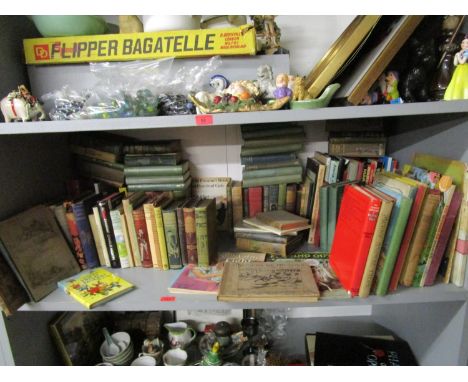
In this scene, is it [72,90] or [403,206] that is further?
[72,90]

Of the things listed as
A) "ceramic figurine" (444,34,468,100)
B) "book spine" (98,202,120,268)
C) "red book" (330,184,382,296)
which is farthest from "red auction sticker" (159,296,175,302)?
"ceramic figurine" (444,34,468,100)

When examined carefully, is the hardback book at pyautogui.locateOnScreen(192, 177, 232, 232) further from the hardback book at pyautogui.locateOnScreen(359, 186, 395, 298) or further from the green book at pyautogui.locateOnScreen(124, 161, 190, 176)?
the hardback book at pyautogui.locateOnScreen(359, 186, 395, 298)

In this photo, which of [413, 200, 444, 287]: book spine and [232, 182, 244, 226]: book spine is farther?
[232, 182, 244, 226]: book spine

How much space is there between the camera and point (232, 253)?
863 mm

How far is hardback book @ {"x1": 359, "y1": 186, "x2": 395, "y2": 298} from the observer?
0.60 meters

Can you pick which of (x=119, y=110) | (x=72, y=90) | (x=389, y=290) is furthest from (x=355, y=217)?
(x=72, y=90)

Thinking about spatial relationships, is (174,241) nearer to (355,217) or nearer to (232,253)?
(232,253)

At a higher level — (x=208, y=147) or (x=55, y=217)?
(x=208, y=147)

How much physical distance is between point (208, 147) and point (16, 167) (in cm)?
59

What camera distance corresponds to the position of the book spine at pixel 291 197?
3.01 feet

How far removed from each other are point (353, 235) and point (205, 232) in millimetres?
387

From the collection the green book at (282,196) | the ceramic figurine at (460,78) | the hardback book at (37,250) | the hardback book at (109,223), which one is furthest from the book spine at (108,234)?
the ceramic figurine at (460,78)

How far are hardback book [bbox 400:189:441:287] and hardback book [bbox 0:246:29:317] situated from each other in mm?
970

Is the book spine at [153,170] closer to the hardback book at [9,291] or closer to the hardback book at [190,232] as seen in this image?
the hardback book at [190,232]
